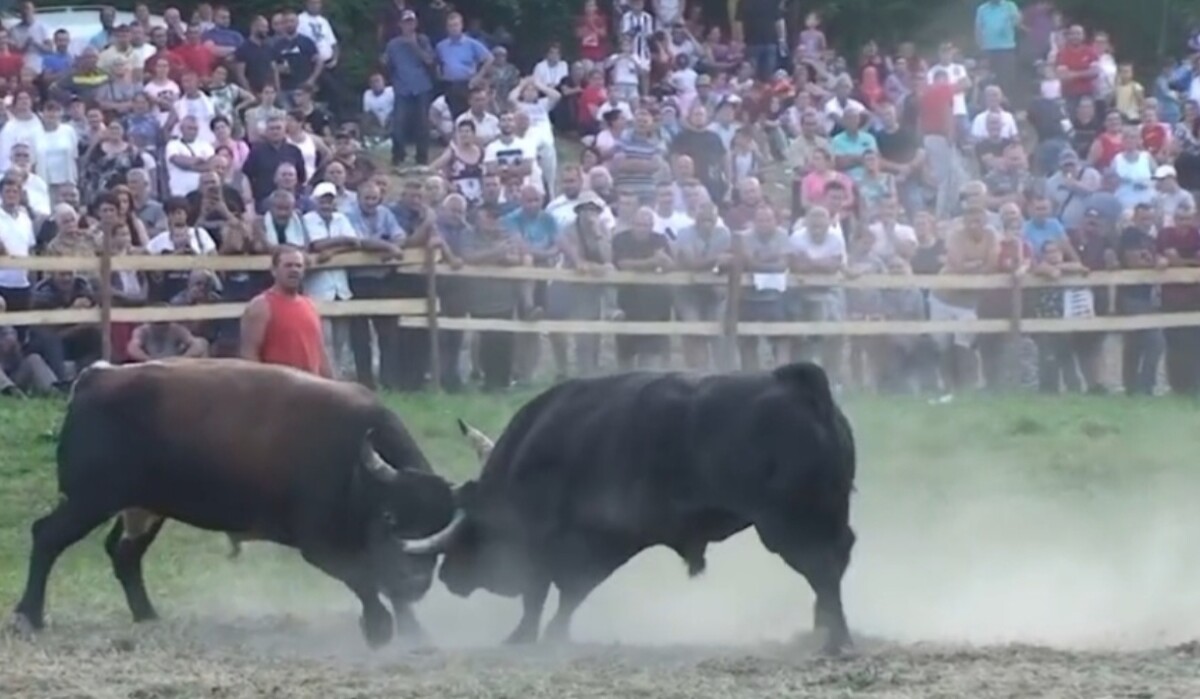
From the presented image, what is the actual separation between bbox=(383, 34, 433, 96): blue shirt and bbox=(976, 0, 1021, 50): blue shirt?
606 centimetres

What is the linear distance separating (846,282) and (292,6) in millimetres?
10120

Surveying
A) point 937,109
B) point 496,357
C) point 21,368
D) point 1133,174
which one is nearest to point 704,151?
point 937,109

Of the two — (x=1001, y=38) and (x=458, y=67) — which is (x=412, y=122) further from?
(x=1001, y=38)

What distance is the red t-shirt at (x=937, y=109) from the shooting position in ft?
80.7

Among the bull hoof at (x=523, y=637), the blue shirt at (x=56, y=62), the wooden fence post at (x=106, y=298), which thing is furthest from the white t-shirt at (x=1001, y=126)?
the bull hoof at (x=523, y=637)

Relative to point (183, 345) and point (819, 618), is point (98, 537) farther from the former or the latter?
point (819, 618)

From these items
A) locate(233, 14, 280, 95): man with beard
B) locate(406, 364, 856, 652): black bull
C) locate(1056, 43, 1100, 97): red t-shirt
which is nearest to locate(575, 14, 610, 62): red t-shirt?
locate(233, 14, 280, 95): man with beard

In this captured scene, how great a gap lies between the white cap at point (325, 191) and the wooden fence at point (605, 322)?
1.74 feet

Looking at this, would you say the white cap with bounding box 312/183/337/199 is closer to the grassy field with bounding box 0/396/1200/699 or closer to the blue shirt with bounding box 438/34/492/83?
the grassy field with bounding box 0/396/1200/699

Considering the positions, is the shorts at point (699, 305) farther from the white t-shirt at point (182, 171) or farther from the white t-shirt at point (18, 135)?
the white t-shirt at point (18, 135)

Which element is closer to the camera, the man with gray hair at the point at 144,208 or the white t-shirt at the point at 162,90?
the man with gray hair at the point at 144,208

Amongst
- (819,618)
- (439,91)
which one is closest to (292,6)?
(439,91)

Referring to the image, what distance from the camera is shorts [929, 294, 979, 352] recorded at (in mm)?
20859

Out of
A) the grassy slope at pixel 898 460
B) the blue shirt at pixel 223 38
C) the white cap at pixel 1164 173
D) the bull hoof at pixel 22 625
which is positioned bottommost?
the grassy slope at pixel 898 460
